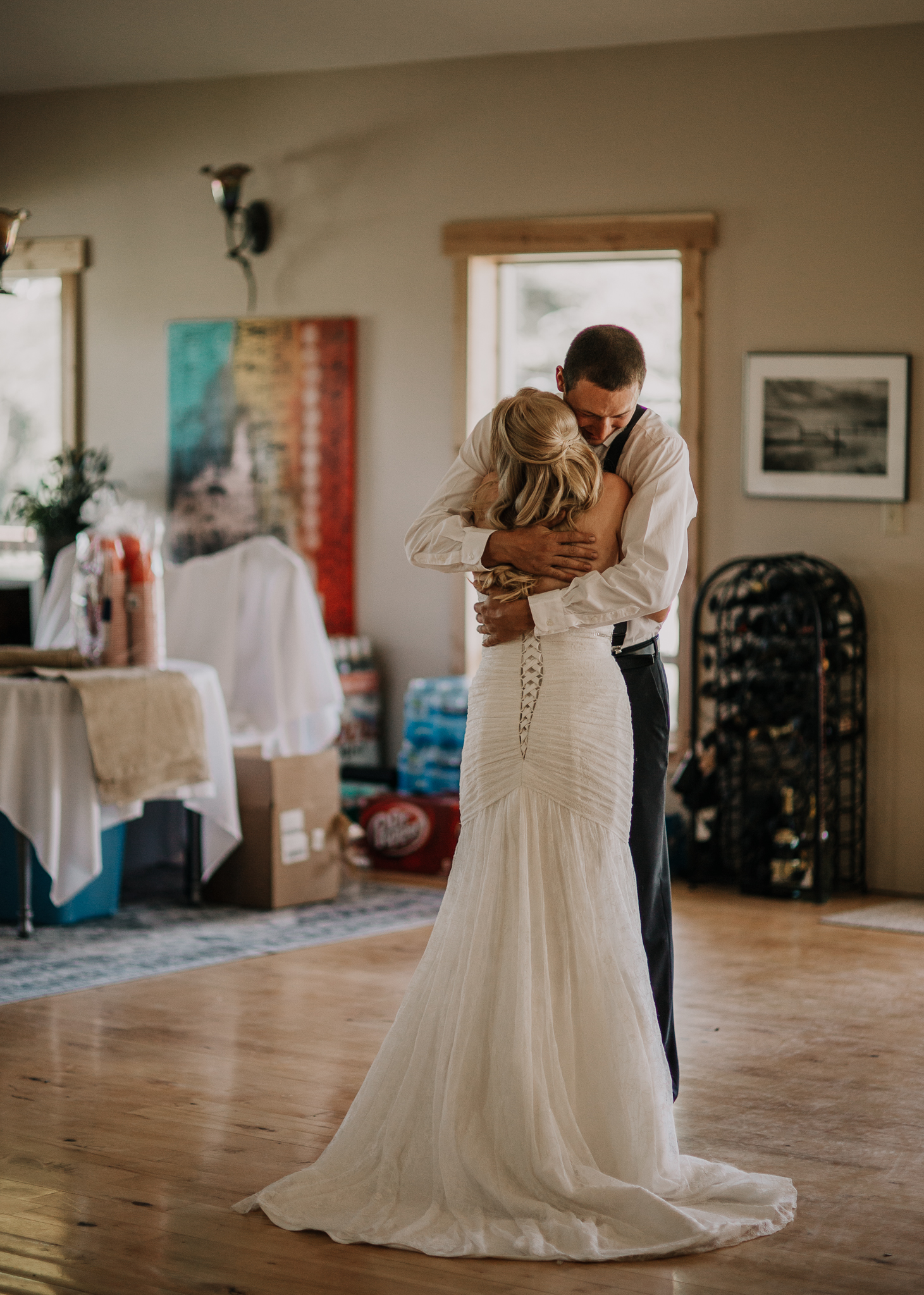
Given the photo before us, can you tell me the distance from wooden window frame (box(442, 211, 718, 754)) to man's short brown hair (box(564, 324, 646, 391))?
115 inches

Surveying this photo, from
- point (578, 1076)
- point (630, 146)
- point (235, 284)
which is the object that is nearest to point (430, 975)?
point (578, 1076)

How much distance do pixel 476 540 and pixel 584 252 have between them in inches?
144

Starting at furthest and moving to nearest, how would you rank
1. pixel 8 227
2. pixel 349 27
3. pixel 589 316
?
1. pixel 589 316
2. pixel 349 27
3. pixel 8 227

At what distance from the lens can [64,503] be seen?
22.8 feet

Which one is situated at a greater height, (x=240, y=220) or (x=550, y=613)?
(x=240, y=220)

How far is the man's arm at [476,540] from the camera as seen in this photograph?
2.82 m

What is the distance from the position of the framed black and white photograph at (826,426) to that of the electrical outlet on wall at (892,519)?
Answer: 1.4 inches

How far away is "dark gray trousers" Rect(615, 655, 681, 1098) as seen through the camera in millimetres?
3164

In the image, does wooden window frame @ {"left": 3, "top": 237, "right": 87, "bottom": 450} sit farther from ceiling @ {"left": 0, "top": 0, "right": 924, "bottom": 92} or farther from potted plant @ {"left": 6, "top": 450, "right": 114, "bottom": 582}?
ceiling @ {"left": 0, "top": 0, "right": 924, "bottom": 92}

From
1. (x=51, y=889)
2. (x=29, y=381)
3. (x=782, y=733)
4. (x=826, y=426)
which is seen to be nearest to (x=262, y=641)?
(x=51, y=889)

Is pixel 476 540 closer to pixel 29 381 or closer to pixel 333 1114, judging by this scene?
pixel 333 1114

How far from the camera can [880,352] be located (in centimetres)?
578

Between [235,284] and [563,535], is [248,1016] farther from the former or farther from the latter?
[235,284]

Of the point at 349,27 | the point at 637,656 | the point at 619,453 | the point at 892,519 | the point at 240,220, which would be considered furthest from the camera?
the point at 240,220
